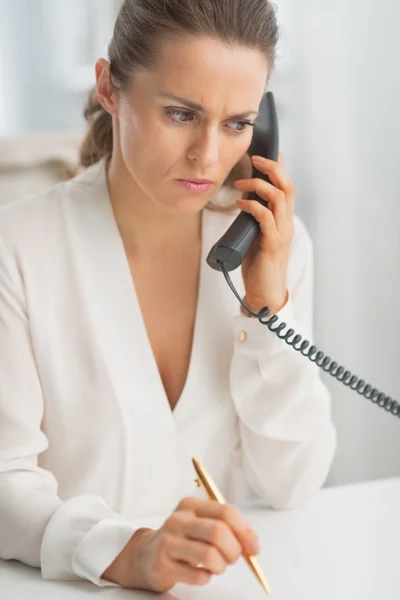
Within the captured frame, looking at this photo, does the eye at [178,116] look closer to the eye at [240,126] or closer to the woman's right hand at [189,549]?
the eye at [240,126]

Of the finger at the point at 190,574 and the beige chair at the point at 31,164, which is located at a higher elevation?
the beige chair at the point at 31,164

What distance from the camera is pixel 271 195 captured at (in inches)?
50.8

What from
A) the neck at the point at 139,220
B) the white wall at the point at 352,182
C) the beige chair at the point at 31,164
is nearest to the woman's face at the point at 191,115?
the neck at the point at 139,220

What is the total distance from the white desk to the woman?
4 cm

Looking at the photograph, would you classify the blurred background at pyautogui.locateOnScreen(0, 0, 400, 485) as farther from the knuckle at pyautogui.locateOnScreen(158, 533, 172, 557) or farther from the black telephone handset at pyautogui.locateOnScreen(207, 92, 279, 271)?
the knuckle at pyautogui.locateOnScreen(158, 533, 172, 557)

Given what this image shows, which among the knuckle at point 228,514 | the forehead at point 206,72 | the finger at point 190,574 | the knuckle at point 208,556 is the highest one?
the forehead at point 206,72

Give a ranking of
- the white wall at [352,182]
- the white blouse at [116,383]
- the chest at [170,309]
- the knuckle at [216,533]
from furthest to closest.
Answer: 1. the white wall at [352,182]
2. the chest at [170,309]
3. the white blouse at [116,383]
4. the knuckle at [216,533]

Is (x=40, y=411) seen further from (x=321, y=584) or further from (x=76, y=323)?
(x=321, y=584)

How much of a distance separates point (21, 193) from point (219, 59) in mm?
803

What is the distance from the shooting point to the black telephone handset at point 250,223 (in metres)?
1.22

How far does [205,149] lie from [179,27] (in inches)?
6.2

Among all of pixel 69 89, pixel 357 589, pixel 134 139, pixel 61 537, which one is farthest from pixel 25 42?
pixel 357 589

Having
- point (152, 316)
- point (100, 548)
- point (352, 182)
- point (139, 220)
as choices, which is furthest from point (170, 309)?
point (352, 182)

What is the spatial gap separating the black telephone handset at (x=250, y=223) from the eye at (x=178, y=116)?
0.54 feet
